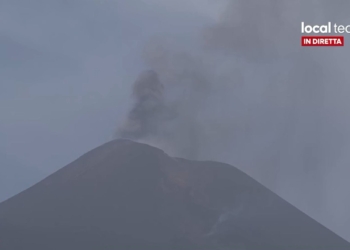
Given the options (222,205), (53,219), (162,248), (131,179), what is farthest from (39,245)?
(222,205)

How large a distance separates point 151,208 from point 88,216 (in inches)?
329

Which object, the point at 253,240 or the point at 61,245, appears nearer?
the point at 61,245

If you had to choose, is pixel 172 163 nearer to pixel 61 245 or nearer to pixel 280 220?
pixel 280 220

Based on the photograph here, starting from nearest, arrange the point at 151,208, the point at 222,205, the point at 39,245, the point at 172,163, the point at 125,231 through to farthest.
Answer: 1. the point at 39,245
2. the point at 125,231
3. the point at 151,208
4. the point at 222,205
5. the point at 172,163

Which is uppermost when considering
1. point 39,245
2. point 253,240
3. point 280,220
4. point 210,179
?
point 210,179

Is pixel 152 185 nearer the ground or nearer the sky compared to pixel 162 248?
nearer the sky

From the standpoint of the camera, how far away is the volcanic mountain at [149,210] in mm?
80000

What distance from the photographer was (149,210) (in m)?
87.1

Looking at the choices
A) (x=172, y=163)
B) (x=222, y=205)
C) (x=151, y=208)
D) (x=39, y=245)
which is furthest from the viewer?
(x=172, y=163)

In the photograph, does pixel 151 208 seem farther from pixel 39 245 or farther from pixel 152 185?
pixel 39 245

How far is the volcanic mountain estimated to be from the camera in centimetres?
8000

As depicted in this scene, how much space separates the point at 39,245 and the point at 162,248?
562 inches

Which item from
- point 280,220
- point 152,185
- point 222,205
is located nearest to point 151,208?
point 152,185

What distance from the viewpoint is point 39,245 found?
76.4 metres
